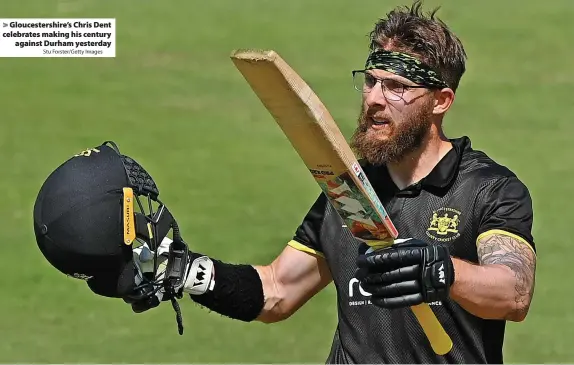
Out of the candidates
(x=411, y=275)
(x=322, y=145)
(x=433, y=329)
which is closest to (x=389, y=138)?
(x=433, y=329)

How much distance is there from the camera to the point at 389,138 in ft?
18.8

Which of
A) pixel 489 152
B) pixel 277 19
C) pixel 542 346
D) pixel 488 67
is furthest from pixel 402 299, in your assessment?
pixel 277 19

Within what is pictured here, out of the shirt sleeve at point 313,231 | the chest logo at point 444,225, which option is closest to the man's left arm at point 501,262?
the chest logo at point 444,225

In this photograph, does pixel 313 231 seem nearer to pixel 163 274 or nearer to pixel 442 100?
pixel 163 274

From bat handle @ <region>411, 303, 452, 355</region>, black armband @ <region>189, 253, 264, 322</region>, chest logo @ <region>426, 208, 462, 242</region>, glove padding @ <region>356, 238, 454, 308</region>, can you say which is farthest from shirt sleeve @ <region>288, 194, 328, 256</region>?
glove padding @ <region>356, 238, 454, 308</region>

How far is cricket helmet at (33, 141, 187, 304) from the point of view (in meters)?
5.46

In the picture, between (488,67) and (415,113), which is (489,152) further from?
(415,113)

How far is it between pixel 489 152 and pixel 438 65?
27.0 feet

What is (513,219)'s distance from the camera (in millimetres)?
5461

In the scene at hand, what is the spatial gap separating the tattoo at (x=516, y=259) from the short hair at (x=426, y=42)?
83 cm

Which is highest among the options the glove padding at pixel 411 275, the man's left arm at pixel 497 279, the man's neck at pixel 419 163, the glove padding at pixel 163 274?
the man's neck at pixel 419 163

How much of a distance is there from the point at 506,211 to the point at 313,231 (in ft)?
3.16

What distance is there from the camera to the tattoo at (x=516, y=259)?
5.25m

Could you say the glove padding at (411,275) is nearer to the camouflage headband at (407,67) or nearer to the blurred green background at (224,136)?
the camouflage headband at (407,67)
